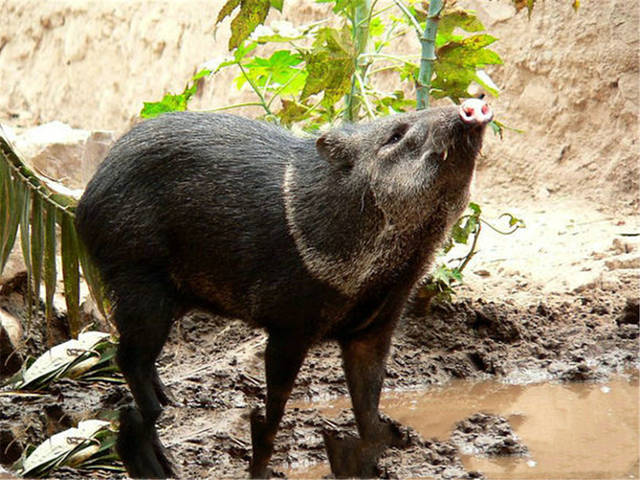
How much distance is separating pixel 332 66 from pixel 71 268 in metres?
1.48

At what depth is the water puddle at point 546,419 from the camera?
13.1ft

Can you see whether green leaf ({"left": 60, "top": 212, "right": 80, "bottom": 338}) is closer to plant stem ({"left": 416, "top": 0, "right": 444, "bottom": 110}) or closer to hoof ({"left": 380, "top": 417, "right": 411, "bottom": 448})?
hoof ({"left": 380, "top": 417, "right": 411, "bottom": 448})

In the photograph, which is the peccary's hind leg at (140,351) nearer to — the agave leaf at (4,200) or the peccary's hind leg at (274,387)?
the peccary's hind leg at (274,387)

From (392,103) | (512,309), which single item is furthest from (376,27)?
(512,309)

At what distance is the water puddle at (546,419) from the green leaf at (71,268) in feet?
3.90

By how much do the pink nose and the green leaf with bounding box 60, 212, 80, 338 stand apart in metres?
2.13

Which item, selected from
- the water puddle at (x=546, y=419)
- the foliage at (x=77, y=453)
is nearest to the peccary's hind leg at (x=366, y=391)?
the water puddle at (x=546, y=419)

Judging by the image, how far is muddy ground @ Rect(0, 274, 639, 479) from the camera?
429 centimetres

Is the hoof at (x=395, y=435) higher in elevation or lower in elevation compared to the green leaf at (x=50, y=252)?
lower

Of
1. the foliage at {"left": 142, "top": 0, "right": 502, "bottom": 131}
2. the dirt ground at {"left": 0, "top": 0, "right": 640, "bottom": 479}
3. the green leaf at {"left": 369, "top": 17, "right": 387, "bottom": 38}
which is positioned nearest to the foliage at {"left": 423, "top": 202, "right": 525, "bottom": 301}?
the dirt ground at {"left": 0, "top": 0, "right": 640, "bottom": 479}

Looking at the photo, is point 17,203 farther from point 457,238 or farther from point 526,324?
point 526,324

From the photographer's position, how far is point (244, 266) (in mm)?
3873

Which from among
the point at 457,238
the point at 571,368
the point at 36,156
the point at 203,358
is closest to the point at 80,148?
the point at 36,156

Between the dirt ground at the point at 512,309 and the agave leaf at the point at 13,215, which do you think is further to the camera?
the agave leaf at the point at 13,215
